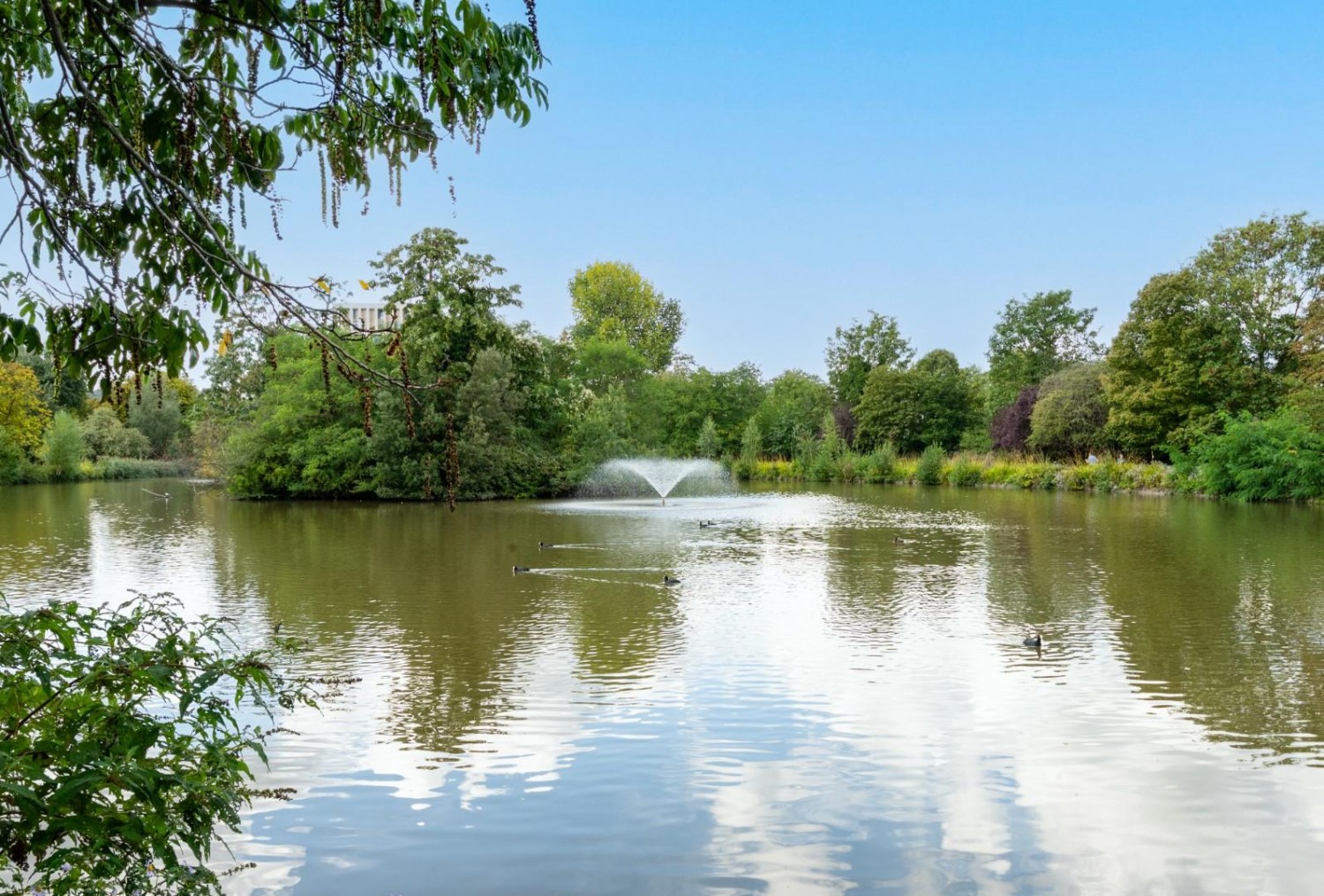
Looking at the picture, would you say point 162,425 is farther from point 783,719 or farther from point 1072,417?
point 783,719

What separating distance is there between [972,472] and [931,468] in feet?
6.13

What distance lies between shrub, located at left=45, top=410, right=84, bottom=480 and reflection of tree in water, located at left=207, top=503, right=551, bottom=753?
Answer: 29046 mm

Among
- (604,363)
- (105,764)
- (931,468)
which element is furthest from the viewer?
(604,363)

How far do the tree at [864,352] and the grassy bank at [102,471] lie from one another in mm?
38158

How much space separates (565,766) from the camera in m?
6.09

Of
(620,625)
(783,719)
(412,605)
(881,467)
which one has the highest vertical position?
(881,467)

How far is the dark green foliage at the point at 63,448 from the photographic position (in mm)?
46281

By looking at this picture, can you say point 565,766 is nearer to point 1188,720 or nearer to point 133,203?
point 133,203

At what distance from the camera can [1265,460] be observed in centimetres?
2948

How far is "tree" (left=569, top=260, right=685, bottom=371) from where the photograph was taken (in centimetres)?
6769

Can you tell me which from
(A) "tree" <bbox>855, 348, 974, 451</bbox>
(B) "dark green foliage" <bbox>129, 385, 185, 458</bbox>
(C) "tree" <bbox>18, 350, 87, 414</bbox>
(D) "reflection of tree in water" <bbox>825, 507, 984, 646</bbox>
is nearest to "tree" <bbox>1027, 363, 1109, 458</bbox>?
(A) "tree" <bbox>855, 348, 974, 451</bbox>

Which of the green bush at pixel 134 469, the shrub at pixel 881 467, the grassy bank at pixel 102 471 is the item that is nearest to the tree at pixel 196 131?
the shrub at pixel 881 467

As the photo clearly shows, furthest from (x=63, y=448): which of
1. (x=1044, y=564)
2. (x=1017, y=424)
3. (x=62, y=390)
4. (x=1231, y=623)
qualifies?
(x=1231, y=623)

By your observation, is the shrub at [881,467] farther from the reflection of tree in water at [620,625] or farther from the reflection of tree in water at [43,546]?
the reflection of tree in water at [620,625]
